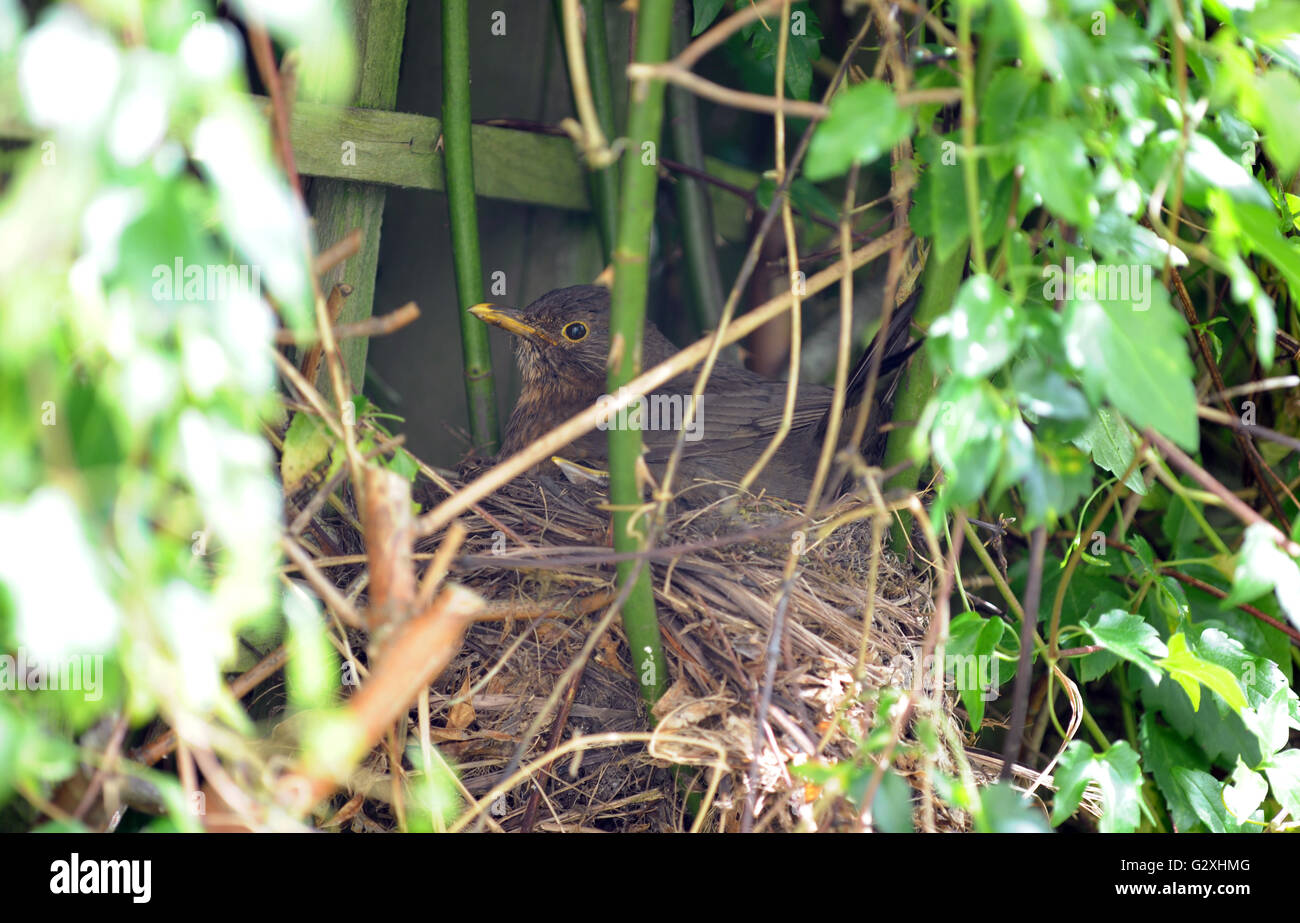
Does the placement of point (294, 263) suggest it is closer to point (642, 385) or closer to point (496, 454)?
point (642, 385)

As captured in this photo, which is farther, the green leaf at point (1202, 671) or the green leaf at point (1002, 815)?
the green leaf at point (1202, 671)

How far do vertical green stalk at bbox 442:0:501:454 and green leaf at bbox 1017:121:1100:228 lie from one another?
182 cm

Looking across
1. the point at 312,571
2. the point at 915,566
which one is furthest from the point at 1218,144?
the point at 312,571

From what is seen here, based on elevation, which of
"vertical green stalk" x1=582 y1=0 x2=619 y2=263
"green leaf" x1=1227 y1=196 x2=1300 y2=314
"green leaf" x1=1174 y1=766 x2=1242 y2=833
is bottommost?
"green leaf" x1=1174 y1=766 x2=1242 y2=833

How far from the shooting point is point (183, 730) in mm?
1128

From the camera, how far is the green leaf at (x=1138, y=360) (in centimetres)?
119

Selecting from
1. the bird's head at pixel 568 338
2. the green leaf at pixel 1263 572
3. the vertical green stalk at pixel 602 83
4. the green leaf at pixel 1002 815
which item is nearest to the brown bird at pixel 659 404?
the bird's head at pixel 568 338

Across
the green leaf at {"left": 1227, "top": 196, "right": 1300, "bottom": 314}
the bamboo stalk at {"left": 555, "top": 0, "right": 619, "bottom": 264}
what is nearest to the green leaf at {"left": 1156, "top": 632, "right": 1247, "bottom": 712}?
the green leaf at {"left": 1227, "top": 196, "right": 1300, "bottom": 314}

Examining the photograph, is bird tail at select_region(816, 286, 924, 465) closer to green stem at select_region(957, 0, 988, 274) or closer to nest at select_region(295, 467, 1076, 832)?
nest at select_region(295, 467, 1076, 832)

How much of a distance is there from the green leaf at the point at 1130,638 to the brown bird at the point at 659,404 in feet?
3.66

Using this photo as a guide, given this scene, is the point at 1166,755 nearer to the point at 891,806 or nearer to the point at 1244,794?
the point at 1244,794

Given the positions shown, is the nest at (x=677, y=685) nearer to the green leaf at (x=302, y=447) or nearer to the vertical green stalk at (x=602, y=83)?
the green leaf at (x=302, y=447)

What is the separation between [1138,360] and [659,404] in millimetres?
2301

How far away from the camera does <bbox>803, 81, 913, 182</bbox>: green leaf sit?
1.18m
